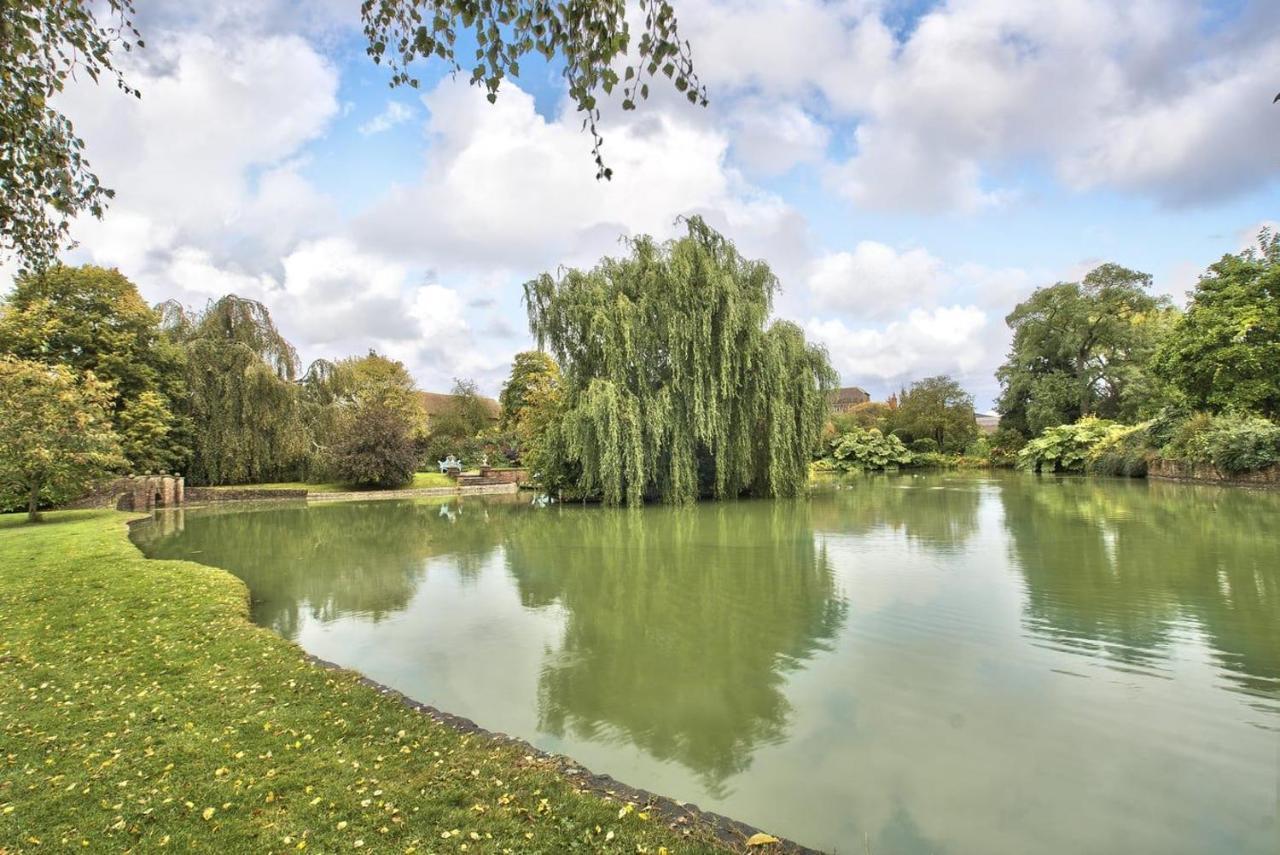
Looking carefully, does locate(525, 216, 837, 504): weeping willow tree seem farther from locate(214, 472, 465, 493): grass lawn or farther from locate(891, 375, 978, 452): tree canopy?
locate(891, 375, 978, 452): tree canopy

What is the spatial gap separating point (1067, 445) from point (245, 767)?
41453 mm

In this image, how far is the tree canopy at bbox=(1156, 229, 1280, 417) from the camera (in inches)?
836

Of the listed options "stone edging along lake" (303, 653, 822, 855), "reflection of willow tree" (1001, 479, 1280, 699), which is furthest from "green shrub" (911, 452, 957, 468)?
"stone edging along lake" (303, 653, 822, 855)

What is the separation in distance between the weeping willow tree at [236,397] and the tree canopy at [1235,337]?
119ft

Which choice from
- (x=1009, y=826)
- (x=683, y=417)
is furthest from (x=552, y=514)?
(x=1009, y=826)

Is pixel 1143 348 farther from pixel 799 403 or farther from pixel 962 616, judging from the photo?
pixel 962 616

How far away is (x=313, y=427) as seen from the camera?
1273 inches

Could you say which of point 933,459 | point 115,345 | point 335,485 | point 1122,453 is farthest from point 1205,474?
point 115,345

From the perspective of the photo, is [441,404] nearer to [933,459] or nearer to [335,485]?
[335,485]

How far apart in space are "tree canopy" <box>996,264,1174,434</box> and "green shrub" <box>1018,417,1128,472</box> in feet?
9.12

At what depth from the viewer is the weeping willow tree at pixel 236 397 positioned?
95.1 ft

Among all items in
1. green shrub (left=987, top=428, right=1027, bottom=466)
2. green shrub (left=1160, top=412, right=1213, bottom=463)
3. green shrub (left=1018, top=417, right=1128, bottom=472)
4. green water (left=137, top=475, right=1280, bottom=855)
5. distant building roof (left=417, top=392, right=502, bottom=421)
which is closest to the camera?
green water (left=137, top=475, right=1280, bottom=855)

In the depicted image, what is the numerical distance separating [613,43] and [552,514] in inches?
702

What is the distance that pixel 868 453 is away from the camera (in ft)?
151
